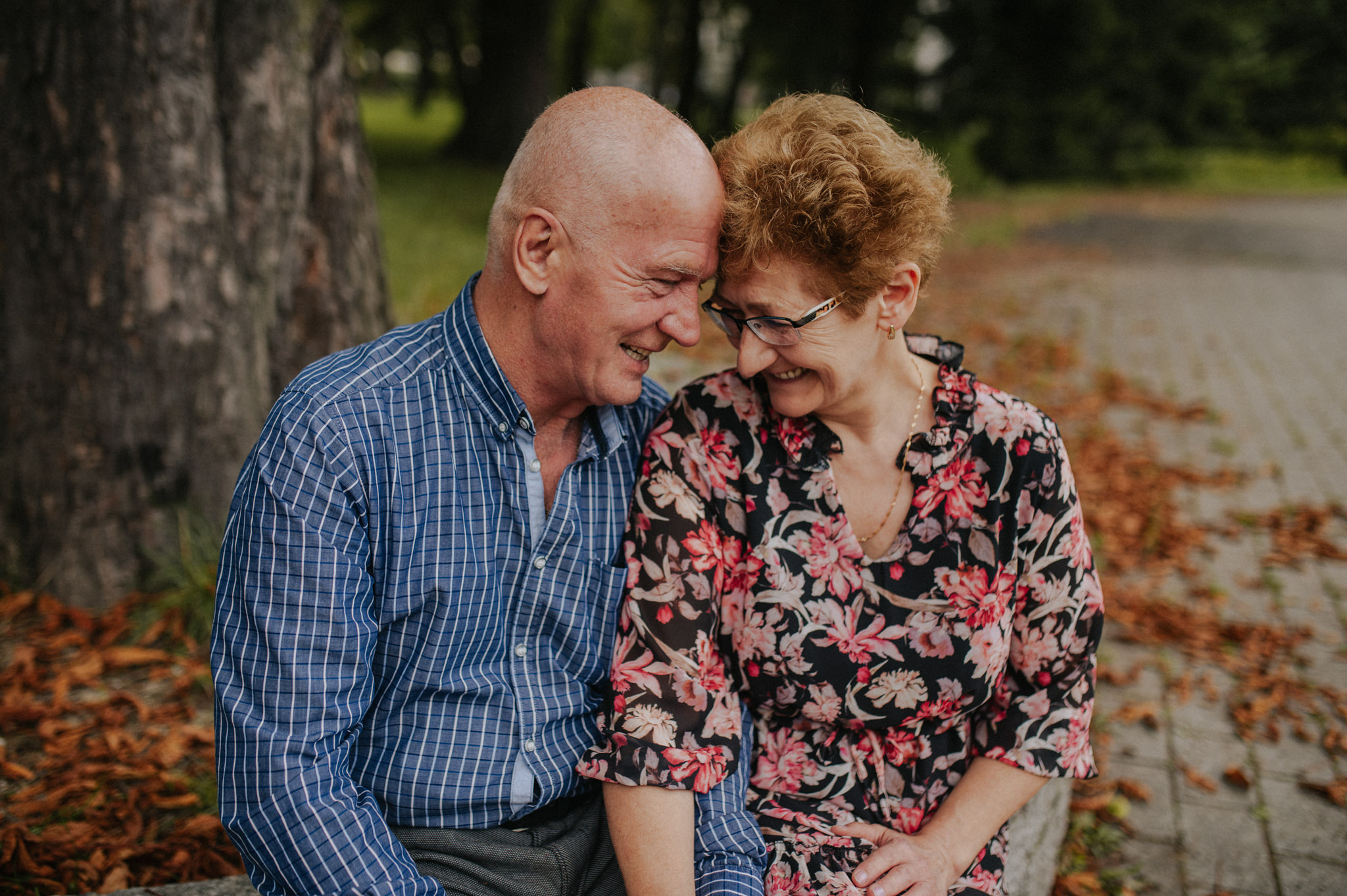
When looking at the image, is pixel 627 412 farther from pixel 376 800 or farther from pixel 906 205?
pixel 376 800

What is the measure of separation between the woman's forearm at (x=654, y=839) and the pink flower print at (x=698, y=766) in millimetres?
37

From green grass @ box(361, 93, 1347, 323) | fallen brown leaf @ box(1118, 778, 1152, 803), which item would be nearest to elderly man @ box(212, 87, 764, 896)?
green grass @ box(361, 93, 1347, 323)

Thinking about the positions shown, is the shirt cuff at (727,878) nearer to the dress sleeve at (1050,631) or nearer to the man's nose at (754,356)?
the dress sleeve at (1050,631)

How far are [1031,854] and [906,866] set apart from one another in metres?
0.67

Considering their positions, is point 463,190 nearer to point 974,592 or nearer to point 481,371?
point 481,371

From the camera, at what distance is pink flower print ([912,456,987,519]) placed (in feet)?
6.88

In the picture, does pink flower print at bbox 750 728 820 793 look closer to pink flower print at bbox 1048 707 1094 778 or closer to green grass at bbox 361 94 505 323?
pink flower print at bbox 1048 707 1094 778

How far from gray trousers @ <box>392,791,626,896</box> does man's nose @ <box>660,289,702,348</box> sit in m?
1.06

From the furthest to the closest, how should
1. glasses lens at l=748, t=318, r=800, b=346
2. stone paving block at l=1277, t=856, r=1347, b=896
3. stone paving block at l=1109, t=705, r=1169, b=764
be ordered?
stone paving block at l=1109, t=705, r=1169, b=764 → stone paving block at l=1277, t=856, r=1347, b=896 → glasses lens at l=748, t=318, r=800, b=346

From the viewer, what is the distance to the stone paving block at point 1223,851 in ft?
9.47

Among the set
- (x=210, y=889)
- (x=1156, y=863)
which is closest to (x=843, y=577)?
(x=210, y=889)

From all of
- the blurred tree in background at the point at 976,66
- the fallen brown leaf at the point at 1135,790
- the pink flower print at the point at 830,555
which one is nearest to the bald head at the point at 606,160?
the pink flower print at the point at 830,555

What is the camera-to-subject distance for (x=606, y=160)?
1.96 m

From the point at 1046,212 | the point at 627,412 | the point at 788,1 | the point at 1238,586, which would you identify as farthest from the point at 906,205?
the point at 788,1
